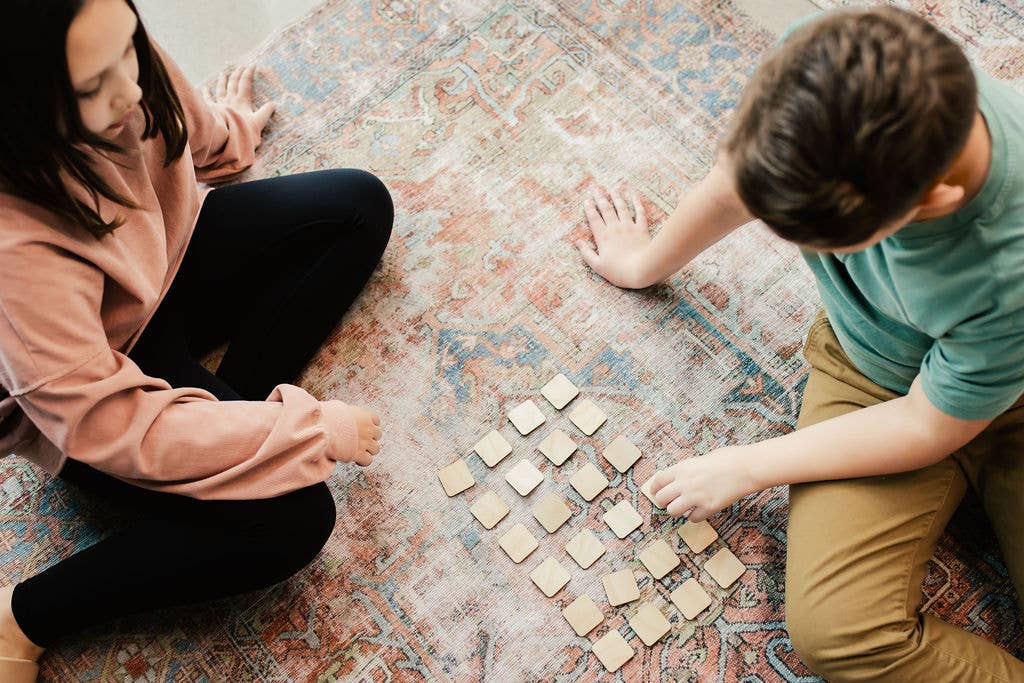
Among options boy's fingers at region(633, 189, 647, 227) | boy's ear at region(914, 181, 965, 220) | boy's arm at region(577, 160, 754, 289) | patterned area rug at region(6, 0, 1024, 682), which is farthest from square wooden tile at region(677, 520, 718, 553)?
boy's ear at region(914, 181, 965, 220)

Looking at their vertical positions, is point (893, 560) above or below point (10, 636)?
above

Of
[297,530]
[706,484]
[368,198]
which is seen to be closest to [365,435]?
[297,530]

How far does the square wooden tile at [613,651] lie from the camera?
1.00 meters

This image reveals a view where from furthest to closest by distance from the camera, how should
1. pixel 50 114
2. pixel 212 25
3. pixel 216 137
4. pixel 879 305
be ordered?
pixel 212 25
pixel 216 137
pixel 879 305
pixel 50 114

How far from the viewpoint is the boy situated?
56 cm

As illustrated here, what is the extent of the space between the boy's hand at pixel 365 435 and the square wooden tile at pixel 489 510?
176 mm

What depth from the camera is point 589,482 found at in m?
1.07

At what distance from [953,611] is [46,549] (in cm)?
131

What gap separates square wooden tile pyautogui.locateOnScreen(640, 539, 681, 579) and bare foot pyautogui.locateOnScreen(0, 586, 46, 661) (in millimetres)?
849

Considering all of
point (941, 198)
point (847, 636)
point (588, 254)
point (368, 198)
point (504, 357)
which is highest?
point (941, 198)

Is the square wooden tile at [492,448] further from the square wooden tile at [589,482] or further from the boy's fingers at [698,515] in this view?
the boy's fingers at [698,515]

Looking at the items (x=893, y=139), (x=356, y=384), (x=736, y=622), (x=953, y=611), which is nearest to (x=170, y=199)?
(x=356, y=384)

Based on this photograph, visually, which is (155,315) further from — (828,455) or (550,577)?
(828,455)

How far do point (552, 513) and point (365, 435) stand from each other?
0.30 m
